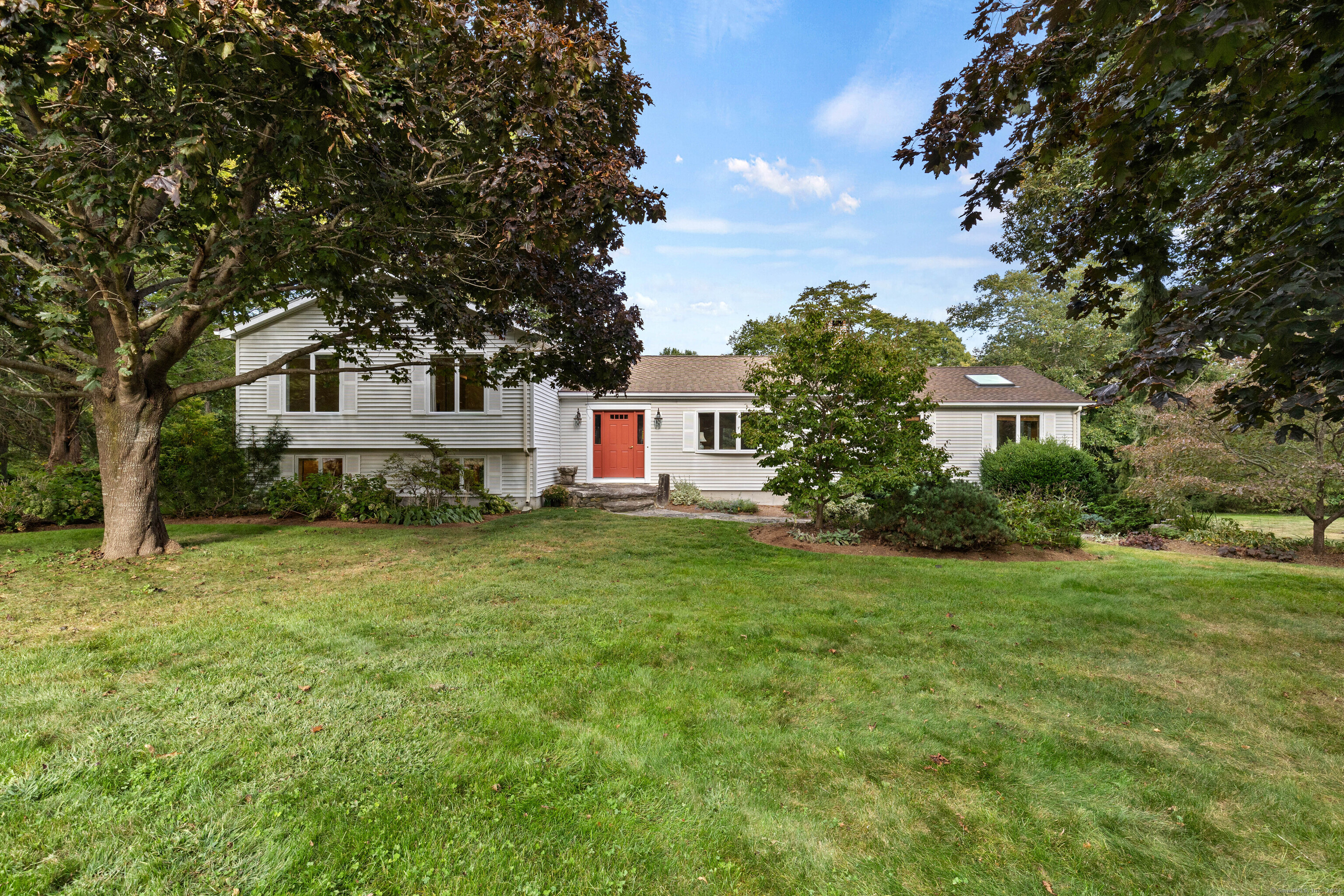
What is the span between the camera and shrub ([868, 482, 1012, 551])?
26.5ft

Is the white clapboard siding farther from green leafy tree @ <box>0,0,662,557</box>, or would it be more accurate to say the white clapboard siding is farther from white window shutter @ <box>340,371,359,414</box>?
green leafy tree @ <box>0,0,662,557</box>

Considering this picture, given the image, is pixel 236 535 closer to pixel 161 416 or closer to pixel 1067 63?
pixel 161 416

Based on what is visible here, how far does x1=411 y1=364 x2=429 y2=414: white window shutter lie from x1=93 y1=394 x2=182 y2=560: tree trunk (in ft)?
18.7

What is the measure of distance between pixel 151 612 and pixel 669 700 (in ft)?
16.0

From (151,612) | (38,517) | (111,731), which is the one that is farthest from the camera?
(38,517)

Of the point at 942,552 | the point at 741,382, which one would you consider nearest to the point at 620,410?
the point at 741,382

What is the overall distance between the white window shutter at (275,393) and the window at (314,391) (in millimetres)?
124

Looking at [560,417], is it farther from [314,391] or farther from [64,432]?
[64,432]

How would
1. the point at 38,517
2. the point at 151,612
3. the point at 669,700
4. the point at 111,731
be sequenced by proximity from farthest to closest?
the point at 38,517 → the point at 151,612 → the point at 669,700 → the point at 111,731

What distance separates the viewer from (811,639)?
14.3 feet

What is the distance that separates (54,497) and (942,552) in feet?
50.8

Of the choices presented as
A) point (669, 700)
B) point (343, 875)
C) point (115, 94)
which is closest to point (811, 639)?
point (669, 700)

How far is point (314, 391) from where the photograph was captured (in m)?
12.9

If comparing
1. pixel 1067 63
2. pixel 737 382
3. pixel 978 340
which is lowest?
pixel 737 382
